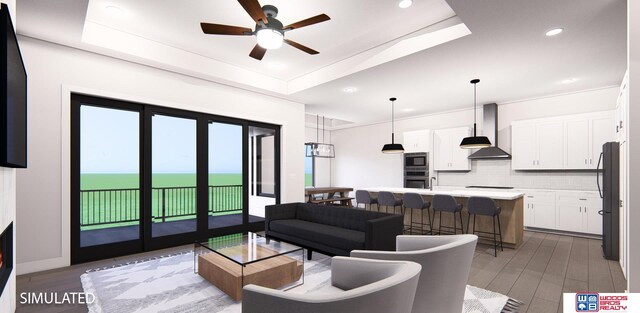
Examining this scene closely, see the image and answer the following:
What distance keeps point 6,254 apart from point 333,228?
10.1 ft

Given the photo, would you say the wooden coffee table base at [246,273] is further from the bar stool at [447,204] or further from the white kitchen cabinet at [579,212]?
the white kitchen cabinet at [579,212]

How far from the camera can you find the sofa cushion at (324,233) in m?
3.31

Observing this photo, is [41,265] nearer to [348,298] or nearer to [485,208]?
[348,298]

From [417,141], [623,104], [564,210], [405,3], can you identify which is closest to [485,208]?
[623,104]

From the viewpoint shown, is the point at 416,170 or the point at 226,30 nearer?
the point at 226,30

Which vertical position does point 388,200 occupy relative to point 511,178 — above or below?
below

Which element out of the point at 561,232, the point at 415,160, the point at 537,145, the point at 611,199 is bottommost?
the point at 561,232

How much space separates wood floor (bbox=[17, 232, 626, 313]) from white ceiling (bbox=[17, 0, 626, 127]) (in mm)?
2755

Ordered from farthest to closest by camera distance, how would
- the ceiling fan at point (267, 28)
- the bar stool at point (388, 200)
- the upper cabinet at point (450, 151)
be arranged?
the upper cabinet at point (450, 151) → the bar stool at point (388, 200) → the ceiling fan at point (267, 28)

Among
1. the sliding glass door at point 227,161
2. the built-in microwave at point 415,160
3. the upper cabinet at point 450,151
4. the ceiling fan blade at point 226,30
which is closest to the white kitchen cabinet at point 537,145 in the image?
the upper cabinet at point 450,151

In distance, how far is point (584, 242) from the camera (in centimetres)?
478

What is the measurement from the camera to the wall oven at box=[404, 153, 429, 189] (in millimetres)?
7277

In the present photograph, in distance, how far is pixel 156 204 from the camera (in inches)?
239

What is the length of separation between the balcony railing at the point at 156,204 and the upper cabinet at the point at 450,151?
4.89 m
